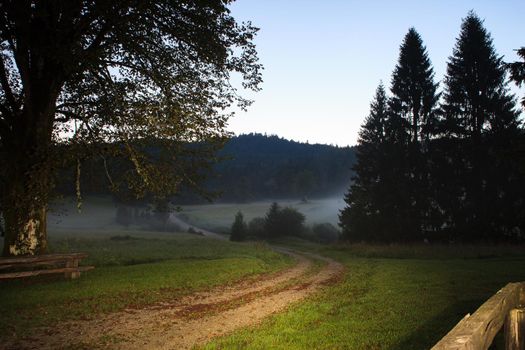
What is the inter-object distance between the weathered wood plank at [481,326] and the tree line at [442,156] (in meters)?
34.1

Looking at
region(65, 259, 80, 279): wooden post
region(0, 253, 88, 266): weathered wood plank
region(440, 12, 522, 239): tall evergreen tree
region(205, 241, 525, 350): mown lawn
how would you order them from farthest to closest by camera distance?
region(440, 12, 522, 239): tall evergreen tree, region(65, 259, 80, 279): wooden post, region(0, 253, 88, 266): weathered wood plank, region(205, 241, 525, 350): mown lawn

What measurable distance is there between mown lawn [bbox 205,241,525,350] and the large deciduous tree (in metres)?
9.31

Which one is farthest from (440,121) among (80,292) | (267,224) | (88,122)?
(80,292)

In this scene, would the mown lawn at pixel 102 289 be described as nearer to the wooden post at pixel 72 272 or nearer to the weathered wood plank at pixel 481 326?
the wooden post at pixel 72 272

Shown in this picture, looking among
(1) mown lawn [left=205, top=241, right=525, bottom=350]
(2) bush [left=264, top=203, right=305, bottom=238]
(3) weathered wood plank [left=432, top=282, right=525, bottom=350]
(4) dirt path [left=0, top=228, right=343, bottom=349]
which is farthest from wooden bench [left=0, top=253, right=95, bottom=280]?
(2) bush [left=264, top=203, right=305, bottom=238]

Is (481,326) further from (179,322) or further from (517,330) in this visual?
(179,322)

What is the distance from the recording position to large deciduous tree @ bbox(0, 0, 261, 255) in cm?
1512

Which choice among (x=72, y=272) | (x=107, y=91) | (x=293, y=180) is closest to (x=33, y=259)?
(x=72, y=272)

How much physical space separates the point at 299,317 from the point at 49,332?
22.8ft

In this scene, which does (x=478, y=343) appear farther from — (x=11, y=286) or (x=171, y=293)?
(x=11, y=286)

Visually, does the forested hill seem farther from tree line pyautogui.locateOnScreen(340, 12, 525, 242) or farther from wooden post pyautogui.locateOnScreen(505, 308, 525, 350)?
wooden post pyautogui.locateOnScreen(505, 308, 525, 350)

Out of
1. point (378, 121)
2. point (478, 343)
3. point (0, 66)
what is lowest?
point (478, 343)

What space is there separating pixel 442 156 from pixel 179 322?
1549 inches

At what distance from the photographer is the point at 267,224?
6219 centimetres
